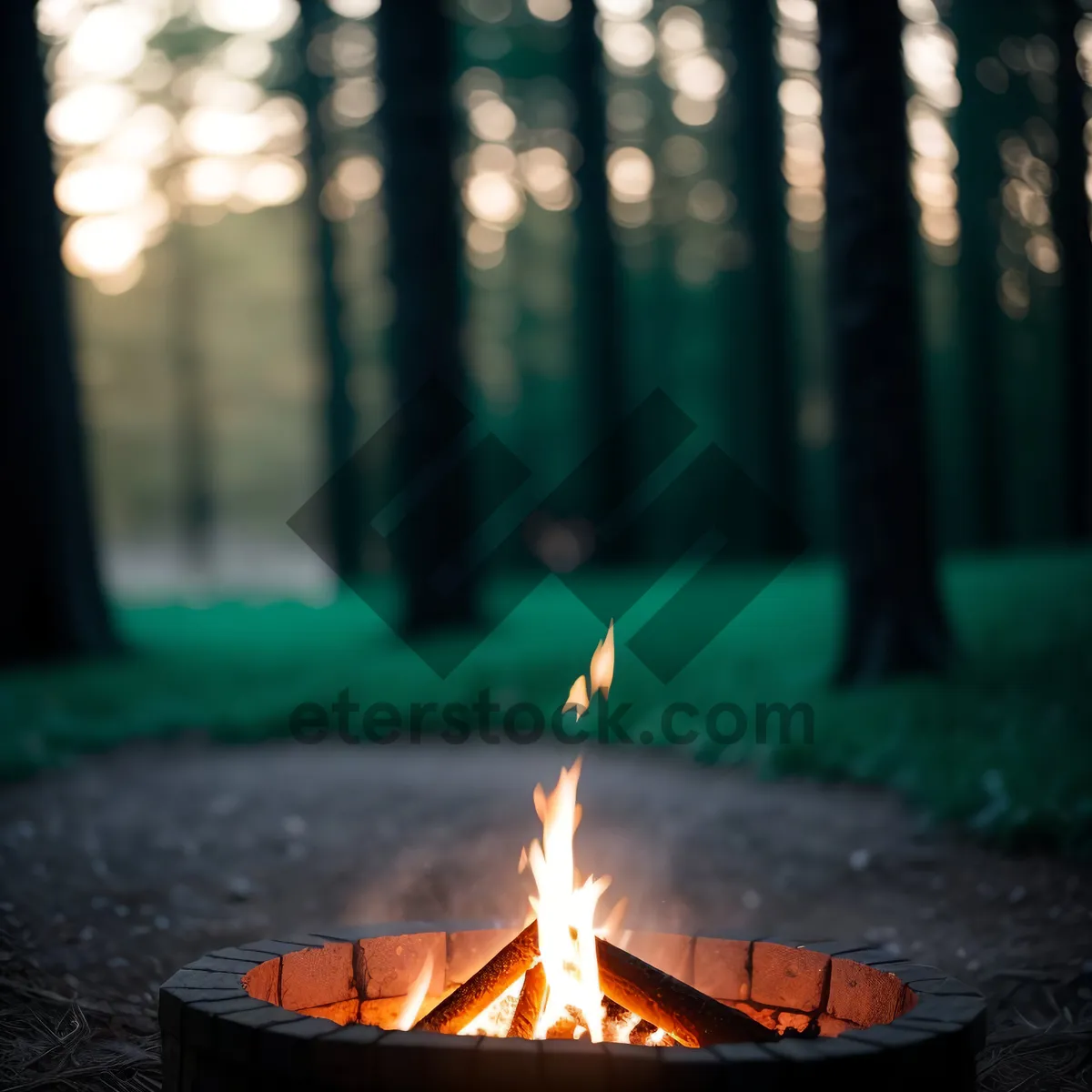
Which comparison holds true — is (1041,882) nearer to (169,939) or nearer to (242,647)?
(169,939)

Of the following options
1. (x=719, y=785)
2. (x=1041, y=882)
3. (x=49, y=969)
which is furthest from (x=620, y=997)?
(x=719, y=785)

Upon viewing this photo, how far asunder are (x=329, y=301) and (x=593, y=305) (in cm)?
486

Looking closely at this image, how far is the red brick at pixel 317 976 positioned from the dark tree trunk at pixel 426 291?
9.19m

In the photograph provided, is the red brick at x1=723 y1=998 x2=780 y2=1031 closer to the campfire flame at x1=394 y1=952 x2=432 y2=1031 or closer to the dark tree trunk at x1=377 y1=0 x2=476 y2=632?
the campfire flame at x1=394 y1=952 x2=432 y2=1031

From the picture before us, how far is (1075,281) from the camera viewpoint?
17891 mm

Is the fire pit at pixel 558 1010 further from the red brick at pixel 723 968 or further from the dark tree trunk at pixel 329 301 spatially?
the dark tree trunk at pixel 329 301

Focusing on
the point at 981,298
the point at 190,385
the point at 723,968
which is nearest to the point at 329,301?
the point at 190,385

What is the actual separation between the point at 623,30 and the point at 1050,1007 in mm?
20984

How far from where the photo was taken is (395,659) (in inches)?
453

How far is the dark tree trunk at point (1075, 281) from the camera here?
17500 mm

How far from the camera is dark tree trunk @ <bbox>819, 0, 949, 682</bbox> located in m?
8.41

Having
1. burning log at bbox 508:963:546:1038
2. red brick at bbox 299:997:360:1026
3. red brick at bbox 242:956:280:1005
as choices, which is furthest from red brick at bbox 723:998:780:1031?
red brick at bbox 242:956:280:1005

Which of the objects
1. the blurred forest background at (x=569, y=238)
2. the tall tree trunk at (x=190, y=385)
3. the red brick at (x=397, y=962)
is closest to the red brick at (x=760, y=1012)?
the red brick at (x=397, y=962)

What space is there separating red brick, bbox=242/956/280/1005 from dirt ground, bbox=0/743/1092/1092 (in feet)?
2.99
